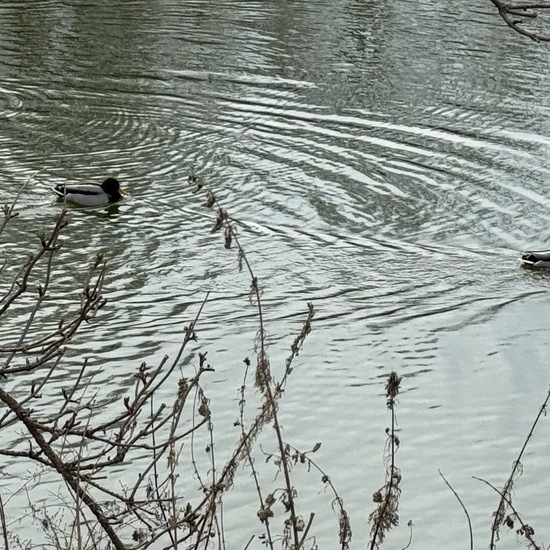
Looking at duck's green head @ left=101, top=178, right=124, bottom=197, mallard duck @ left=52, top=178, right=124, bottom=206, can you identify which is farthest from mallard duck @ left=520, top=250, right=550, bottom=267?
duck's green head @ left=101, top=178, right=124, bottom=197

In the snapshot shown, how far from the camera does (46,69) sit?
57.1 feet

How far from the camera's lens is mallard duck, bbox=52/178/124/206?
39.8 ft

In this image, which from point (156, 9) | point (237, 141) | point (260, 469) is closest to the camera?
point (260, 469)

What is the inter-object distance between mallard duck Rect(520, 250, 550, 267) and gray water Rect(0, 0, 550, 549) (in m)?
0.10

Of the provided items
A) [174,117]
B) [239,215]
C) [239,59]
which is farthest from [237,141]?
[239,59]

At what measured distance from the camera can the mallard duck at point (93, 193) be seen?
477 inches

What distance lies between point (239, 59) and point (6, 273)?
814 centimetres

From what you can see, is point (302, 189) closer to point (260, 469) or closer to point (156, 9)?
point (260, 469)

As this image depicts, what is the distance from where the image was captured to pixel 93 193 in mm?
12219

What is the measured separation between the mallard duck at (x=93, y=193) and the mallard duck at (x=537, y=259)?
12.6 feet

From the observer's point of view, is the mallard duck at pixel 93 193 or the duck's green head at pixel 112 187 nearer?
the mallard duck at pixel 93 193

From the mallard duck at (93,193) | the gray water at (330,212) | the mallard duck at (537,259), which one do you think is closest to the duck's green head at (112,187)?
the mallard duck at (93,193)

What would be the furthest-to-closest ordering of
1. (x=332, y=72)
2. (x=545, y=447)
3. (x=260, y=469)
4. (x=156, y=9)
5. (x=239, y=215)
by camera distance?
(x=156, y=9) → (x=332, y=72) → (x=239, y=215) → (x=545, y=447) → (x=260, y=469)

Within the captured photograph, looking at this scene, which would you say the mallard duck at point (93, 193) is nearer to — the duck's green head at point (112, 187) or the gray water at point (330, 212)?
the duck's green head at point (112, 187)
